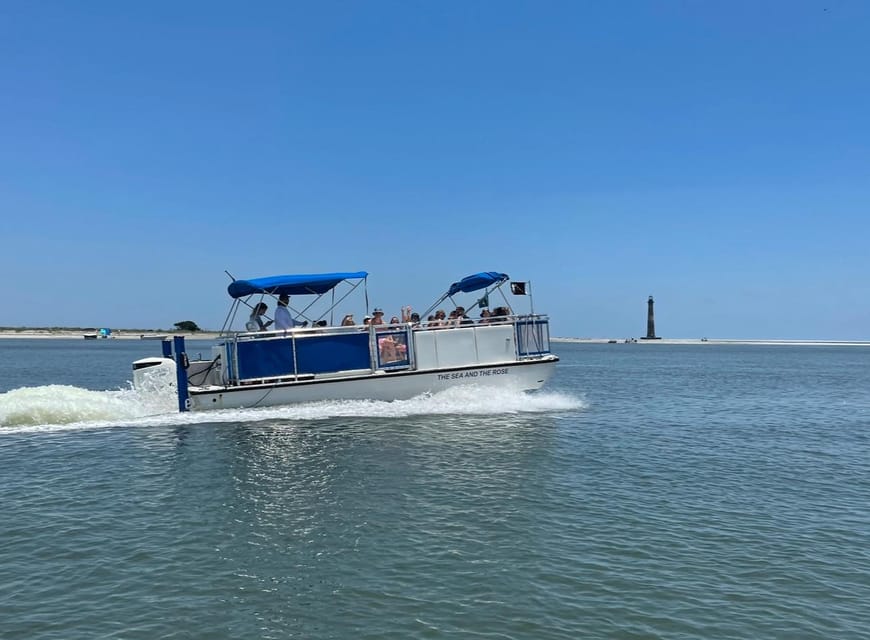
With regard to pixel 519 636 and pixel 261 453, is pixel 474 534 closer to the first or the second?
pixel 519 636

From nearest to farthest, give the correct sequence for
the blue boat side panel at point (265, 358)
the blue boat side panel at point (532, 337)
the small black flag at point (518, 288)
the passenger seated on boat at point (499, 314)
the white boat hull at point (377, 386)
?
the blue boat side panel at point (265, 358), the white boat hull at point (377, 386), the passenger seated on boat at point (499, 314), the blue boat side panel at point (532, 337), the small black flag at point (518, 288)

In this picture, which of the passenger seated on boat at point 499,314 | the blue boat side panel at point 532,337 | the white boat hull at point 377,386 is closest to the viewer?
the white boat hull at point 377,386

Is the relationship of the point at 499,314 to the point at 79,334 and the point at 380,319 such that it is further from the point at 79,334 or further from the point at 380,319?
the point at 79,334

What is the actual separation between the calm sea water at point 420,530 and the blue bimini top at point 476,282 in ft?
17.3

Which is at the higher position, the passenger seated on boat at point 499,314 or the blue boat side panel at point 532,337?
the passenger seated on boat at point 499,314

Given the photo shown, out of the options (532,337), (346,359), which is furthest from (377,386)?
(532,337)

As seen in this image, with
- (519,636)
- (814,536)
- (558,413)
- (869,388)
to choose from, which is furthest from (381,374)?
(869,388)

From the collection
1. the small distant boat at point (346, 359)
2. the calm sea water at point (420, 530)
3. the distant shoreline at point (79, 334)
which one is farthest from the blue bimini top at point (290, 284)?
the distant shoreline at point (79, 334)

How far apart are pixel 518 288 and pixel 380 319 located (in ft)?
15.3

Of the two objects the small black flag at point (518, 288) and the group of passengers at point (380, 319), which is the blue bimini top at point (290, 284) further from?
the small black flag at point (518, 288)

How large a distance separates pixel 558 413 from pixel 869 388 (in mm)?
28284

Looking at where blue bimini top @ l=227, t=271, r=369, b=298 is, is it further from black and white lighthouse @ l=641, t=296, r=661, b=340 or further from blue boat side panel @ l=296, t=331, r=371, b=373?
black and white lighthouse @ l=641, t=296, r=661, b=340

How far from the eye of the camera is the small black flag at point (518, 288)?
2161 cm

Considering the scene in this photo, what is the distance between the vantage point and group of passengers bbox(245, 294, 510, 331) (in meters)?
20.3
